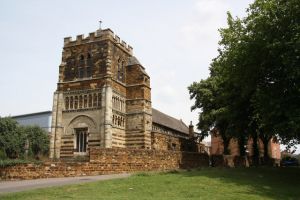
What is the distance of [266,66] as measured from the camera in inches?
1013

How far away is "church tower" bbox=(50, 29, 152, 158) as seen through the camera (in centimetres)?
4131

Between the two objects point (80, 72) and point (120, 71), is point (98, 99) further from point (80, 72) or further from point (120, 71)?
A: point (120, 71)

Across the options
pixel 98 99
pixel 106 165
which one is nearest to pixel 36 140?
pixel 98 99

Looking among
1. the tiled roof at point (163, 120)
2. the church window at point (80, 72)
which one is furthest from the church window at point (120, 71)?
the tiled roof at point (163, 120)

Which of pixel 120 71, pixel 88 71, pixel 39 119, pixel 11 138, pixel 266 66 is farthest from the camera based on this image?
pixel 39 119

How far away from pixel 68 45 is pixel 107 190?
33.6m

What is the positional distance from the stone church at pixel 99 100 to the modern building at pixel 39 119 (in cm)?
2959

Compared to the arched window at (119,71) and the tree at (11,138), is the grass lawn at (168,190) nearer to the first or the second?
the arched window at (119,71)

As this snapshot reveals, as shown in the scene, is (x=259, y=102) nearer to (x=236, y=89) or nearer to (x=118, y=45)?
(x=236, y=89)

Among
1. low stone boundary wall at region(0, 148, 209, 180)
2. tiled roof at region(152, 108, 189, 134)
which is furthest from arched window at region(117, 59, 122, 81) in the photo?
low stone boundary wall at region(0, 148, 209, 180)

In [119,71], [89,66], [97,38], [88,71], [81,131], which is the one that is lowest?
[81,131]

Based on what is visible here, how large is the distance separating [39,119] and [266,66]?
5787cm

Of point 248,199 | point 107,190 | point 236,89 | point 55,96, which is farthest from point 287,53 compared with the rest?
point 55,96

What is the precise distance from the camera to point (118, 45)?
4553 centimetres
